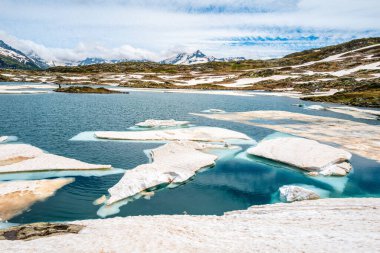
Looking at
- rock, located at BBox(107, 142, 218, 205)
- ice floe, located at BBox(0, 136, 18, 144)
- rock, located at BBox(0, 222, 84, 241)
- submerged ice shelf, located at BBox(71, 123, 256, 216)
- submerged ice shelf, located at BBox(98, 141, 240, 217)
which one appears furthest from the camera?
ice floe, located at BBox(0, 136, 18, 144)

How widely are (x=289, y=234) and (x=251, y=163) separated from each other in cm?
1958

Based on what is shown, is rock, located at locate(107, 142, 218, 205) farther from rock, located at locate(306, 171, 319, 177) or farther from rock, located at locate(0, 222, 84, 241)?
rock, located at locate(306, 171, 319, 177)

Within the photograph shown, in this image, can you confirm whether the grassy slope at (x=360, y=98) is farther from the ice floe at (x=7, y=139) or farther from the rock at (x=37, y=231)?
the rock at (x=37, y=231)

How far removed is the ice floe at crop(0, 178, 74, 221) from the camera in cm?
2388

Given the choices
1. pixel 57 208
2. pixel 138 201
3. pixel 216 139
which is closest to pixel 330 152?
pixel 216 139

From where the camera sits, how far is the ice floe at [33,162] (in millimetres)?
31828

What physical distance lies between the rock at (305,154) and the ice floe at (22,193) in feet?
75.8

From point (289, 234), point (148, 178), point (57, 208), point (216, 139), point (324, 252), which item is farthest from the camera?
point (216, 139)

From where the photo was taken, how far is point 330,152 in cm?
3703

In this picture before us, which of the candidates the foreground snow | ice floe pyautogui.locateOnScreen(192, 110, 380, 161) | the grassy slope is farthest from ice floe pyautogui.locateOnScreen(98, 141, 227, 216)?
the grassy slope

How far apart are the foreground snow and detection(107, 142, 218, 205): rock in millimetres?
5534

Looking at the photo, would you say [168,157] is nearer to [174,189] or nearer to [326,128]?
[174,189]

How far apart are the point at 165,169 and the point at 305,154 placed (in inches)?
671

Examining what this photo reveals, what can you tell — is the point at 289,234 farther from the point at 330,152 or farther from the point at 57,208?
the point at 330,152
